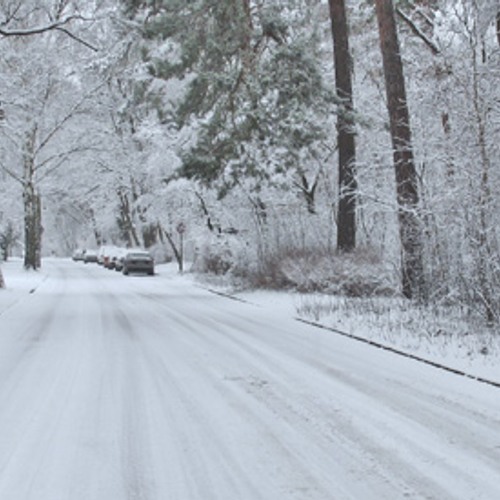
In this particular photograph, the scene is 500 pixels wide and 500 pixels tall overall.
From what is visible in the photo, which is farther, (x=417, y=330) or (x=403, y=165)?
(x=403, y=165)

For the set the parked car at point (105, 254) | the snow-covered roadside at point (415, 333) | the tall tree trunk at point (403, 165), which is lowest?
the snow-covered roadside at point (415, 333)

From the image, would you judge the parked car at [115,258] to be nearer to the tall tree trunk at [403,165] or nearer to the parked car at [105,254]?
the parked car at [105,254]

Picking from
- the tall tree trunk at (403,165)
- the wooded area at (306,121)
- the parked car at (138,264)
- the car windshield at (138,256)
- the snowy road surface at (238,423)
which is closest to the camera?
the snowy road surface at (238,423)

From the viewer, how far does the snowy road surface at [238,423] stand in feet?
11.7

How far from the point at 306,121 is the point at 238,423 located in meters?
11.7

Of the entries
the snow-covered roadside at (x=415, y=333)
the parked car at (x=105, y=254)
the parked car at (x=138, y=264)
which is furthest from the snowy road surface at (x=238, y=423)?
the parked car at (x=105, y=254)

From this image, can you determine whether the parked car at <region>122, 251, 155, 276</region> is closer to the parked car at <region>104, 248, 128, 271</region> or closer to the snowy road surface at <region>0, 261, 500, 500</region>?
the parked car at <region>104, 248, 128, 271</region>

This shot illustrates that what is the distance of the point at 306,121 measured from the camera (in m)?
15.5

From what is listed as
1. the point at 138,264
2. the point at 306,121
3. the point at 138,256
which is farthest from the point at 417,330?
the point at 138,256

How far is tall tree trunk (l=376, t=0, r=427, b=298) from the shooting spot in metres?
11.0

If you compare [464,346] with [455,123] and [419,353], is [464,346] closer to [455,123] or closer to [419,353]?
[419,353]

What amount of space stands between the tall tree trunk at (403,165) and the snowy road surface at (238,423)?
3111 millimetres

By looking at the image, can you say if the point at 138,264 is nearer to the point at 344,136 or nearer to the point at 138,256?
the point at 138,256

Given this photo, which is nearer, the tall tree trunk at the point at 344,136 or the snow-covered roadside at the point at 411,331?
the snow-covered roadside at the point at 411,331
